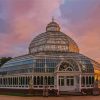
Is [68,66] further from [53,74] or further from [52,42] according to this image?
[52,42]

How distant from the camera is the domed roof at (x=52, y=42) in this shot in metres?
83.3

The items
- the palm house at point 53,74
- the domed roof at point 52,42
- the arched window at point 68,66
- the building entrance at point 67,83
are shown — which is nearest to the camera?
the palm house at point 53,74

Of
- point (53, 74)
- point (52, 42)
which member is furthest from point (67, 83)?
point (52, 42)

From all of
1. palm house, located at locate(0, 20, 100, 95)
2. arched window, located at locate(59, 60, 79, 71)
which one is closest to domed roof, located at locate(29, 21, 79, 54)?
palm house, located at locate(0, 20, 100, 95)

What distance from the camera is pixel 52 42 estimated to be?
8400 centimetres

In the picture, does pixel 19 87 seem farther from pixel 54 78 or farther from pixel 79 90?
pixel 79 90

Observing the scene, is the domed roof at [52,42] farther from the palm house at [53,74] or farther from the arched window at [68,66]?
the arched window at [68,66]

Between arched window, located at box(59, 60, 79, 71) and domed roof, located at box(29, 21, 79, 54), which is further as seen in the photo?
domed roof, located at box(29, 21, 79, 54)

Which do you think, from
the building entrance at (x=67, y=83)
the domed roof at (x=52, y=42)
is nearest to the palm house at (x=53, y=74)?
the building entrance at (x=67, y=83)

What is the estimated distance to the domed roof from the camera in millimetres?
83312

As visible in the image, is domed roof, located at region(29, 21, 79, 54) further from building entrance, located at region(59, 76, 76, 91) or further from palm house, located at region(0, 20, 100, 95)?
building entrance, located at region(59, 76, 76, 91)

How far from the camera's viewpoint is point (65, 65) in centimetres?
7488

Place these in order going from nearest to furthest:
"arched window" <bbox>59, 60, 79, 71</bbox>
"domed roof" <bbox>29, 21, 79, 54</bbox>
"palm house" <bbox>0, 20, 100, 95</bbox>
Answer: "palm house" <bbox>0, 20, 100, 95</bbox> < "arched window" <bbox>59, 60, 79, 71</bbox> < "domed roof" <bbox>29, 21, 79, 54</bbox>

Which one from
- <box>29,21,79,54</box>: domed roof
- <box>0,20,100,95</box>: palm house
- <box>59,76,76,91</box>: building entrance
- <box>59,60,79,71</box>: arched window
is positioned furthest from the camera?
<box>29,21,79,54</box>: domed roof
